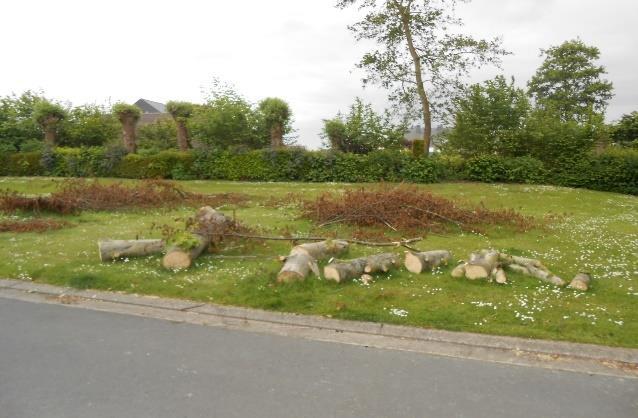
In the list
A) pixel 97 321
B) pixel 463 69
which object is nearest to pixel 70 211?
pixel 97 321

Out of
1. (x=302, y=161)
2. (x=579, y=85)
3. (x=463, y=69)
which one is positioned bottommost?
(x=302, y=161)

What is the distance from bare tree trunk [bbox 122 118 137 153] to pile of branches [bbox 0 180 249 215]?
9926 mm

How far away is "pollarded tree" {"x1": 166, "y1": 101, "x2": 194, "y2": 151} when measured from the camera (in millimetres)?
23906

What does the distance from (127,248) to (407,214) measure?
543cm

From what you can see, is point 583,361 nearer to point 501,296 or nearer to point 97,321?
point 501,296

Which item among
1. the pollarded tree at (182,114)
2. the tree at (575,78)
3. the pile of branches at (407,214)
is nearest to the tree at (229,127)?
the pollarded tree at (182,114)

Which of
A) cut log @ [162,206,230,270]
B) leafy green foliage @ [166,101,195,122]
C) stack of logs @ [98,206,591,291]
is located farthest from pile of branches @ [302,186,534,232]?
leafy green foliage @ [166,101,195,122]

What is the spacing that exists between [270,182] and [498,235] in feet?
41.8

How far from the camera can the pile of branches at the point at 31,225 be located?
973 centimetres

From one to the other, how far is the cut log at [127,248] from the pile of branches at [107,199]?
486 centimetres

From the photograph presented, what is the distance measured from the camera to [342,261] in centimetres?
642

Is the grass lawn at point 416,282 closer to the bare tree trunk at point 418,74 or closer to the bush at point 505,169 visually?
the bush at point 505,169

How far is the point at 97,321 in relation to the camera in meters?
5.24

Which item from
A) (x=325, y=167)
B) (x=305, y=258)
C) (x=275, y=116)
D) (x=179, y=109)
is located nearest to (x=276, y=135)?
(x=275, y=116)
